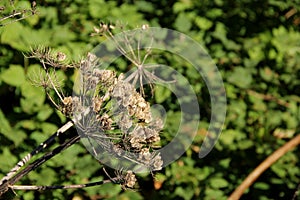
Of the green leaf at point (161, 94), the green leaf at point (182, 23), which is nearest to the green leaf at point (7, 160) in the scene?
the green leaf at point (161, 94)

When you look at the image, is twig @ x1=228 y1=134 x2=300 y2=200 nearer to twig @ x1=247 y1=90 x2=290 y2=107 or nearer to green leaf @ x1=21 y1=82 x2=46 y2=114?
twig @ x1=247 y1=90 x2=290 y2=107

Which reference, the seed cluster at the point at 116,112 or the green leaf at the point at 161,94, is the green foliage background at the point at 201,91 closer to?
the green leaf at the point at 161,94

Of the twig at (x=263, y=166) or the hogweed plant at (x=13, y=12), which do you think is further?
the twig at (x=263, y=166)

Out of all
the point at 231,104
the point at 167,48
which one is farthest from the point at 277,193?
the point at 167,48

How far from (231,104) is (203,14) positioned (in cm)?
58

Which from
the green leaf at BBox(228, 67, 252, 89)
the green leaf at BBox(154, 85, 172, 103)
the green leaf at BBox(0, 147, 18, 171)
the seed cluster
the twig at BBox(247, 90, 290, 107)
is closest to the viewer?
the seed cluster

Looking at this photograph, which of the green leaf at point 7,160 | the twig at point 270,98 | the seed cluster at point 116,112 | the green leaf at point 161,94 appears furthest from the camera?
the twig at point 270,98

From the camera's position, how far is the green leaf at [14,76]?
2.67 meters

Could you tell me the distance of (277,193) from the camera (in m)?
3.55

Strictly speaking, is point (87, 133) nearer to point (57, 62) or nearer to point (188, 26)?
point (57, 62)

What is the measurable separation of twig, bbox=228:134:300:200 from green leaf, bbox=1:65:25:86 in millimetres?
1426

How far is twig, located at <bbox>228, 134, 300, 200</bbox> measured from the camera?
3366 mm

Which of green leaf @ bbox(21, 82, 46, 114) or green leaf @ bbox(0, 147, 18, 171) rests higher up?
green leaf @ bbox(21, 82, 46, 114)

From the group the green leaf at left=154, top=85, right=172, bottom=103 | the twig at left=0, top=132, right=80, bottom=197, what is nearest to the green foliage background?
the green leaf at left=154, top=85, right=172, bottom=103
